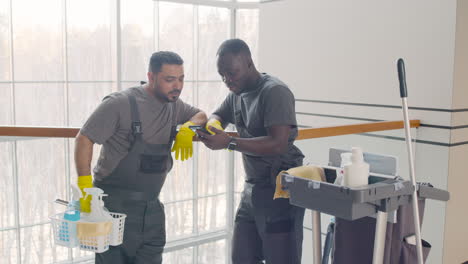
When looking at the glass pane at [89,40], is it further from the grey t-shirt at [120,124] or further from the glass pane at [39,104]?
the grey t-shirt at [120,124]

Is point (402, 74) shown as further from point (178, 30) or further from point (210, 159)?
point (210, 159)

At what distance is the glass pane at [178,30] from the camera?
6.91 meters

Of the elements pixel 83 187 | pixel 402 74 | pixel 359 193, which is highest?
pixel 402 74

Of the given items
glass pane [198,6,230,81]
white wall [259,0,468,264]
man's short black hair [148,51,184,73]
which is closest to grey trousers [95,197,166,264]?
man's short black hair [148,51,184,73]

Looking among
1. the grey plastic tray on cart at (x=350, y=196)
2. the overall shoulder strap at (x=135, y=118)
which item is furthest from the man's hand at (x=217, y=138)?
the grey plastic tray on cart at (x=350, y=196)

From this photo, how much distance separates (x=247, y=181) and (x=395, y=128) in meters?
1.69

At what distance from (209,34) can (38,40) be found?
2357 mm

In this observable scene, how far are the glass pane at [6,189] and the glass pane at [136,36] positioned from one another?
170 centimetres

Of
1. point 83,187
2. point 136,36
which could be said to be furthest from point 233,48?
point 136,36

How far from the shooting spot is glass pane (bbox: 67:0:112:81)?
6.25 m

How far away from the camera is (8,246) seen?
19.7 feet

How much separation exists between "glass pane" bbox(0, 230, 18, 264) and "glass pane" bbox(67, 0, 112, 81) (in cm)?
198

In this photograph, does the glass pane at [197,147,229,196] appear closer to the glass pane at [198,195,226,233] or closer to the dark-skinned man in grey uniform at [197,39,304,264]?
the glass pane at [198,195,226,233]

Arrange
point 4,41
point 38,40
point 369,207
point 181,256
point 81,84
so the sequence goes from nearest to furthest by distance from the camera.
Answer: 1. point 369,207
2. point 4,41
3. point 38,40
4. point 81,84
5. point 181,256
